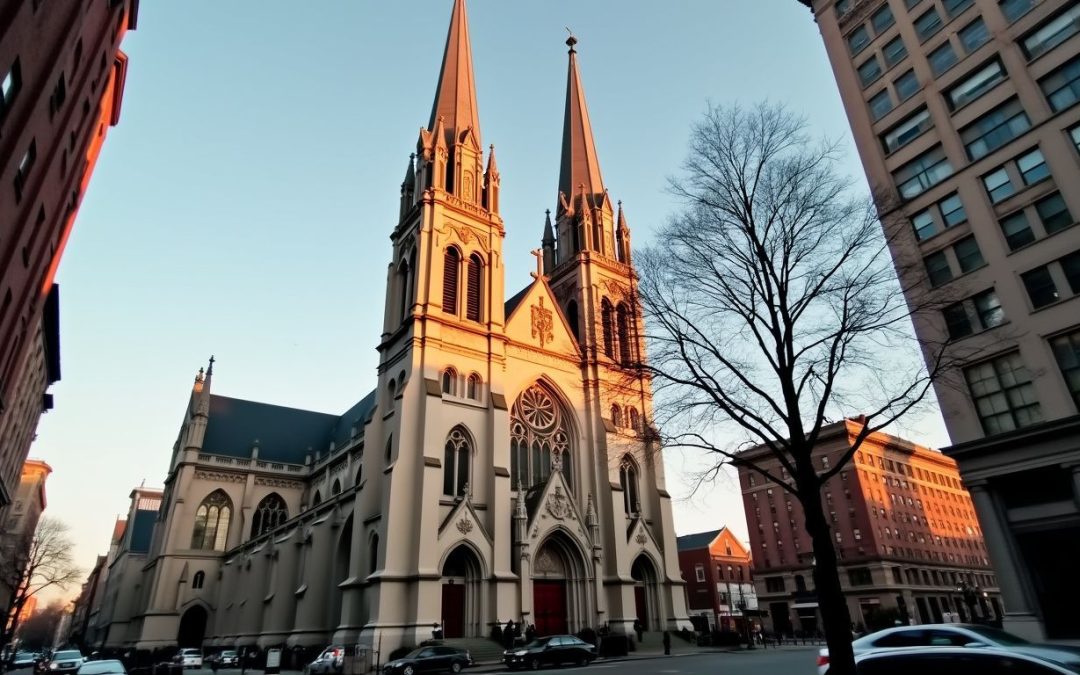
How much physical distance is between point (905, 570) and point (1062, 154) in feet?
170

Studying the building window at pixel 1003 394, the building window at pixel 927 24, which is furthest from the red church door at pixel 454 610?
the building window at pixel 927 24

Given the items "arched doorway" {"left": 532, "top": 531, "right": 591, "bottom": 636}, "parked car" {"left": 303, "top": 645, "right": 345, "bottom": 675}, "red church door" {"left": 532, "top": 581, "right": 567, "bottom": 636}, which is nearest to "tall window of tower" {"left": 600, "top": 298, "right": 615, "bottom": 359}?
"arched doorway" {"left": 532, "top": 531, "right": 591, "bottom": 636}

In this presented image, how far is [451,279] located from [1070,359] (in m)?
26.5

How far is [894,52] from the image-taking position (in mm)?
25625

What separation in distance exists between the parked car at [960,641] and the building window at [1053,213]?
16.0 meters

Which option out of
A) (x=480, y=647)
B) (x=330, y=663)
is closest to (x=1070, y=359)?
(x=480, y=647)

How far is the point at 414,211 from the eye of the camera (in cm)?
3522

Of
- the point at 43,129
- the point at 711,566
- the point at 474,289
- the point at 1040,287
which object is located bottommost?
the point at 711,566

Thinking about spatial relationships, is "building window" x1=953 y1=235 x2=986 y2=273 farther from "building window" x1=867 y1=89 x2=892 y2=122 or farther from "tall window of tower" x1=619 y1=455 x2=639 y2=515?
"tall window of tower" x1=619 y1=455 x2=639 y2=515

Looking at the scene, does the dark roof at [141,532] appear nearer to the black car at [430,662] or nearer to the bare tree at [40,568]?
→ the bare tree at [40,568]

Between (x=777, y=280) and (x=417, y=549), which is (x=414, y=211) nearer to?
(x=417, y=549)

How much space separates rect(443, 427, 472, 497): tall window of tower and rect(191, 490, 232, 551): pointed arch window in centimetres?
2886

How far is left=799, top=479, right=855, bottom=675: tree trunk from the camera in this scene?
9.39 metres

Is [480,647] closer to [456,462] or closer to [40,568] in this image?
[456,462]
